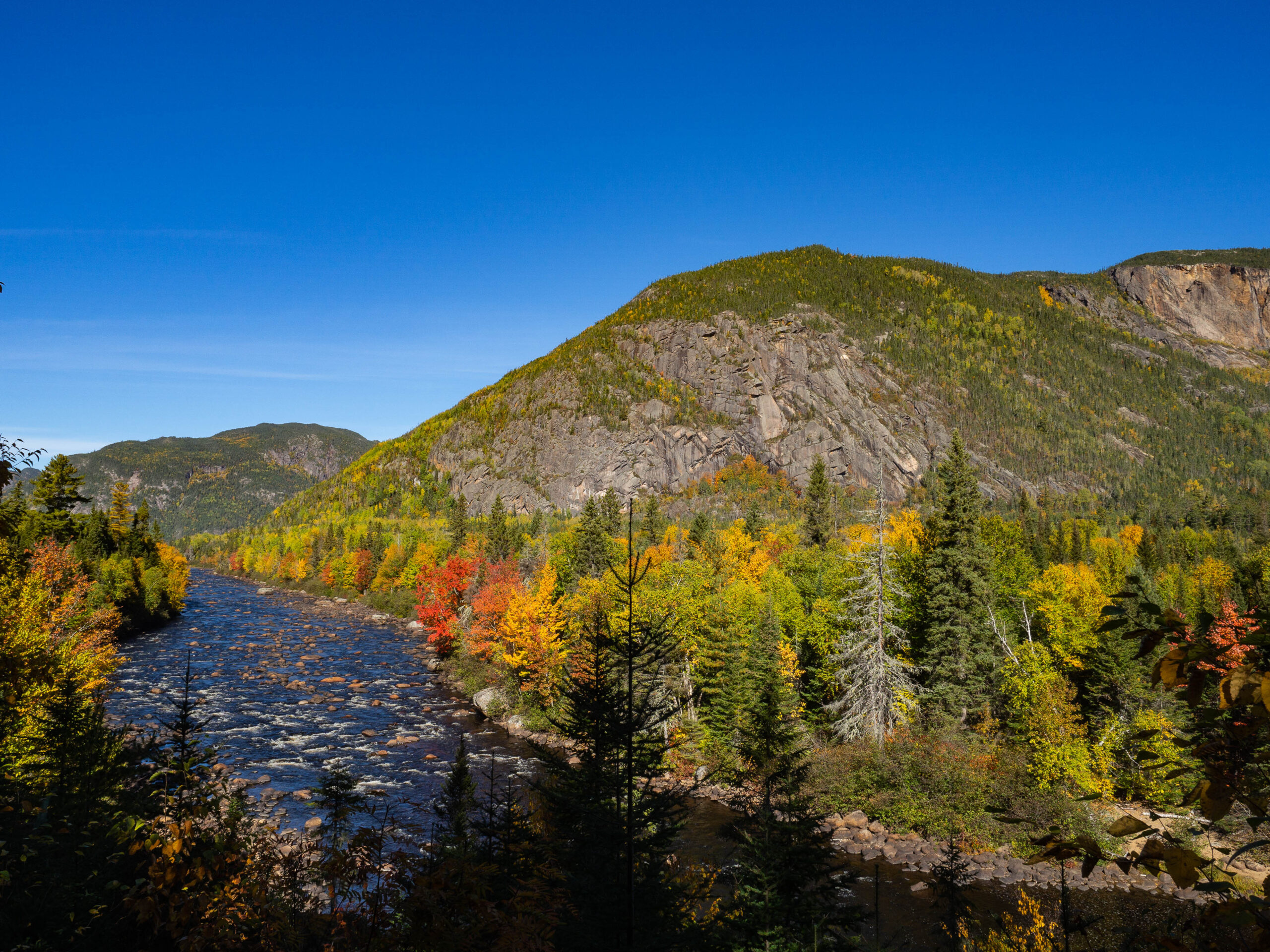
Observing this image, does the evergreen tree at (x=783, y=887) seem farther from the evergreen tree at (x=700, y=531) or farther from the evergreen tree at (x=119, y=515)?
the evergreen tree at (x=119, y=515)

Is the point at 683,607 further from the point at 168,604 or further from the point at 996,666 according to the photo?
the point at 168,604

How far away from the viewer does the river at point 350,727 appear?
23.7 m

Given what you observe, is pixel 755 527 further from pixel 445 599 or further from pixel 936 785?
pixel 936 785

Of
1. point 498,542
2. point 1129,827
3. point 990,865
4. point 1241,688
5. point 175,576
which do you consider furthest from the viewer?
point 175,576

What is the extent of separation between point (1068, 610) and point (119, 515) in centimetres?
8874

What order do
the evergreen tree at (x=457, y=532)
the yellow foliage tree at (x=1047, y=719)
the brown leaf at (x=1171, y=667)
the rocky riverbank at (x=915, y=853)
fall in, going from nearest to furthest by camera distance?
1. the brown leaf at (x=1171, y=667)
2. the rocky riverbank at (x=915, y=853)
3. the yellow foliage tree at (x=1047, y=719)
4. the evergreen tree at (x=457, y=532)

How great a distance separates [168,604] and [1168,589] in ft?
320

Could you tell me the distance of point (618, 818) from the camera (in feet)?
29.8

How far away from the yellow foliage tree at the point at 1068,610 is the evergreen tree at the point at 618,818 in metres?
31.9

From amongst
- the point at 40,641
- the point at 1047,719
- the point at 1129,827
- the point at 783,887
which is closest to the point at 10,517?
the point at 1129,827

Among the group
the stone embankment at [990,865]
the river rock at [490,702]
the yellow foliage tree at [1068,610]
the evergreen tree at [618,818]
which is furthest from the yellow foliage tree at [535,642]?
the evergreen tree at [618,818]

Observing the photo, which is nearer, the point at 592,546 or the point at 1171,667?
the point at 1171,667

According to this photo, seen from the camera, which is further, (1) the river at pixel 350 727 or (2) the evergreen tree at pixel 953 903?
(1) the river at pixel 350 727

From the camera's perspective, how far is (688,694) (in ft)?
123
